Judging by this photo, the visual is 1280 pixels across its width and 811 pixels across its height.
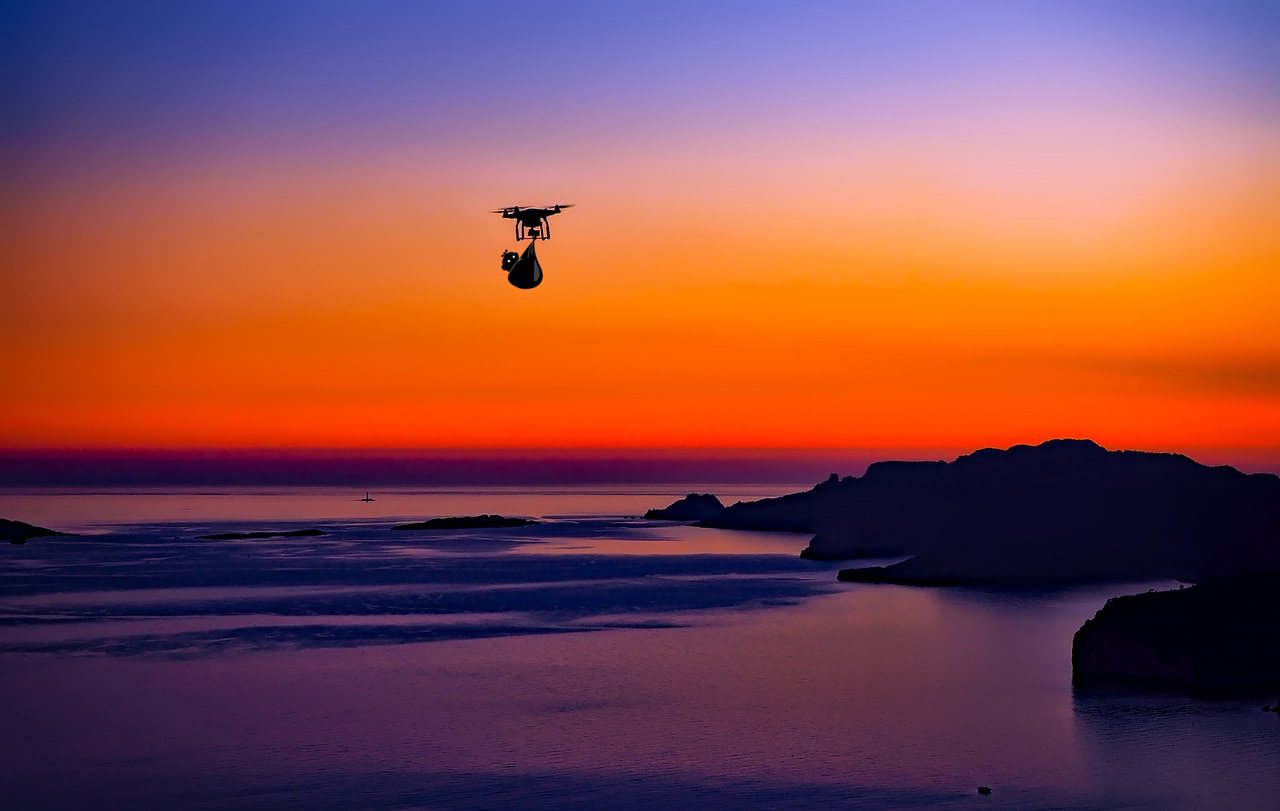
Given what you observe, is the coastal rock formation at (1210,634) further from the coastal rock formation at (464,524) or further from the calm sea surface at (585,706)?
the coastal rock formation at (464,524)

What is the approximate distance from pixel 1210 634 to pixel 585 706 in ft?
44.0

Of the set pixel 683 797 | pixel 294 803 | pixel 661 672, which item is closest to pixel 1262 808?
pixel 683 797

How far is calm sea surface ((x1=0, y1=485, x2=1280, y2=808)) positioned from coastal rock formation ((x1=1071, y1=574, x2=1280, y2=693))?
0.79 m

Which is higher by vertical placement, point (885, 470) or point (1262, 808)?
point (885, 470)

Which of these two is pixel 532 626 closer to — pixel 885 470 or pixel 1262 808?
pixel 1262 808

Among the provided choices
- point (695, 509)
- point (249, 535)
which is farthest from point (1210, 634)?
point (695, 509)

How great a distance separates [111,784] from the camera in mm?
20953

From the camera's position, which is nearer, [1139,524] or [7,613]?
[7,613]

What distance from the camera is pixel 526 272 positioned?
→ 81.2ft

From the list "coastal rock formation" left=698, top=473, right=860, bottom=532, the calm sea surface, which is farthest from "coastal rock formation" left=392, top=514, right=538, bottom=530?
the calm sea surface

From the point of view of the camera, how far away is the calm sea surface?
20.6 meters

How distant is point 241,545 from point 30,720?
2865 inches

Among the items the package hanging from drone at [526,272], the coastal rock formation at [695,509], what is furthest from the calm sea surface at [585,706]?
the coastal rock formation at [695,509]

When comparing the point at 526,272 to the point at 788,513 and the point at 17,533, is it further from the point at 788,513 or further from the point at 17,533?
the point at 788,513
